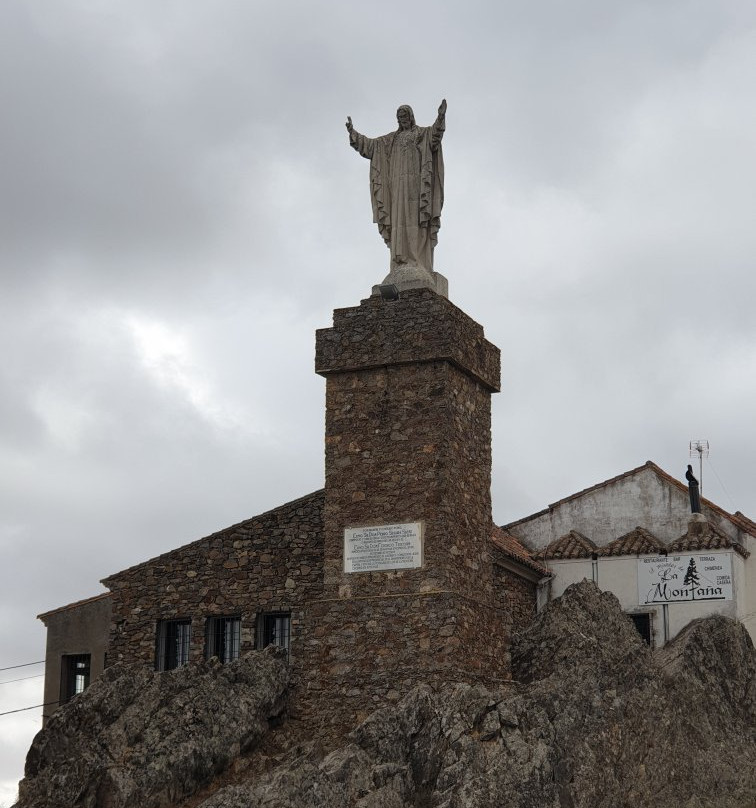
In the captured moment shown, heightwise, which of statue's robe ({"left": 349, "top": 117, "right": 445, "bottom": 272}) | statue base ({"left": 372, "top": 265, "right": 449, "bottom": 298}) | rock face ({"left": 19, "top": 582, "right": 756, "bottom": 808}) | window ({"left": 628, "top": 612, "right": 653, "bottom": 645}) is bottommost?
rock face ({"left": 19, "top": 582, "right": 756, "bottom": 808})

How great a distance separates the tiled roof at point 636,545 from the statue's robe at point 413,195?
876 centimetres

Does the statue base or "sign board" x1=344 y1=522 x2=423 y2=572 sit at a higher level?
the statue base

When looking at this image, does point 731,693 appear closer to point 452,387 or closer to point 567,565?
point 567,565

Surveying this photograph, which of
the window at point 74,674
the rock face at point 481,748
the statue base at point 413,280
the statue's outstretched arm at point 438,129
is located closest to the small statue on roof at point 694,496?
the rock face at point 481,748

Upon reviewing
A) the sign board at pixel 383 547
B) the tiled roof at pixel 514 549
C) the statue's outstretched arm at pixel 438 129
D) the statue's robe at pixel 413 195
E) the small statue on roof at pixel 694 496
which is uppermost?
the statue's outstretched arm at pixel 438 129

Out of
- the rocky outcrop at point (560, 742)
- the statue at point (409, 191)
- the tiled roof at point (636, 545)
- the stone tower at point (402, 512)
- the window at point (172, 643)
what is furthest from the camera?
the tiled roof at point (636, 545)

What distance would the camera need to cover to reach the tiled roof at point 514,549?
29422 mm

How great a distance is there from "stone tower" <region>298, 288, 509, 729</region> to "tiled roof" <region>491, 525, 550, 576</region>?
13.4 ft

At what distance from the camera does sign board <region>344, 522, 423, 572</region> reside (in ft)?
77.3

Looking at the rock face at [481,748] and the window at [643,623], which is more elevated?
the window at [643,623]

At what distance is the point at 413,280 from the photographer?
2525cm

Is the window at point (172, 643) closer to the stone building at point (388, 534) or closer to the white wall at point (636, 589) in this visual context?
the stone building at point (388, 534)

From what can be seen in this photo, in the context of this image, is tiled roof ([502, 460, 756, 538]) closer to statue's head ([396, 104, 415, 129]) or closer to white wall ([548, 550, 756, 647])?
white wall ([548, 550, 756, 647])

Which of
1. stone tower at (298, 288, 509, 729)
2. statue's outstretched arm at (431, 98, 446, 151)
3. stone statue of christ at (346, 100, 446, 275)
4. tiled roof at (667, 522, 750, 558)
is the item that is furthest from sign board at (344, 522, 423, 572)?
tiled roof at (667, 522, 750, 558)
